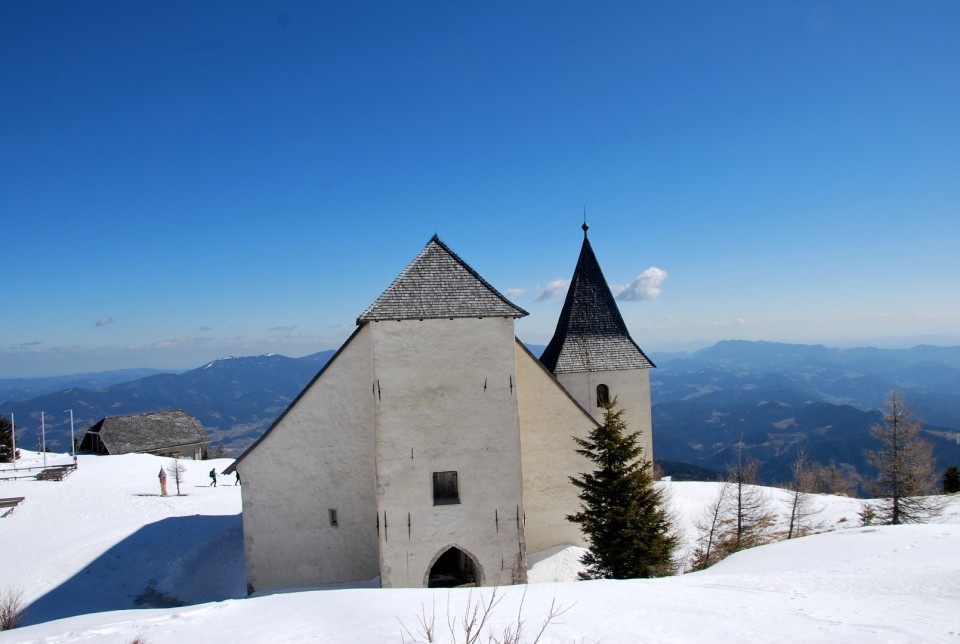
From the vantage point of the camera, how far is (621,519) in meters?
13.6

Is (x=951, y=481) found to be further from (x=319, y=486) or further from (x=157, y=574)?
(x=157, y=574)

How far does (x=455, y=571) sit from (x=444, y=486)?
371 cm

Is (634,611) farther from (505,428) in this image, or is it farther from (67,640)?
(67,640)

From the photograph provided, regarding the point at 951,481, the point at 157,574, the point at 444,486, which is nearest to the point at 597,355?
the point at 444,486

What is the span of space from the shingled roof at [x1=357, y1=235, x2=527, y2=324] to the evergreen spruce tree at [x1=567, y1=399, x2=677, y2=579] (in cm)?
461

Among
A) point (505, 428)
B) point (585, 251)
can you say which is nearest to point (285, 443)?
point (505, 428)

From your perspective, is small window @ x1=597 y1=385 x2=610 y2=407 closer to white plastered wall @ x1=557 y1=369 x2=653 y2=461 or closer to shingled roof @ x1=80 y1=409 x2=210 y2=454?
white plastered wall @ x1=557 y1=369 x2=653 y2=461

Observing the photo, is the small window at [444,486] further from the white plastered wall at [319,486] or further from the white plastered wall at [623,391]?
the white plastered wall at [623,391]

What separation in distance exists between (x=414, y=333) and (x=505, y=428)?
3.69 meters

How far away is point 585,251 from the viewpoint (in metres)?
26.0

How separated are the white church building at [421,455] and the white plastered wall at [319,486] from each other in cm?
3

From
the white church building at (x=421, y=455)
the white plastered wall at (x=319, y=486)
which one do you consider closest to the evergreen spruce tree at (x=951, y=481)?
the white church building at (x=421, y=455)

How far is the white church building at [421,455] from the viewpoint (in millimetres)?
14203

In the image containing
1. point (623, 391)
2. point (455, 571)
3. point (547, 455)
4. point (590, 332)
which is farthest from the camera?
point (590, 332)
